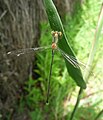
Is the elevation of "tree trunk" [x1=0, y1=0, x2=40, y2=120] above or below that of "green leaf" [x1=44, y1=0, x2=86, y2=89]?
below

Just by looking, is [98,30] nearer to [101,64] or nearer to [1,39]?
[1,39]

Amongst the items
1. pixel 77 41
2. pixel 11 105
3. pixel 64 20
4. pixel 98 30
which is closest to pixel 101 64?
pixel 77 41

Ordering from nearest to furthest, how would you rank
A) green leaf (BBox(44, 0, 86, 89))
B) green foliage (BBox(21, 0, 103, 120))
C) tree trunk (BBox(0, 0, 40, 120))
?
green leaf (BBox(44, 0, 86, 89))
tree trunk (BBox(0, 0, 40, 120))
green foliage (BBox(21, 0, 103, 120))

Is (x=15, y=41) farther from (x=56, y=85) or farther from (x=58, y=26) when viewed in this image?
(x=58, y=26)

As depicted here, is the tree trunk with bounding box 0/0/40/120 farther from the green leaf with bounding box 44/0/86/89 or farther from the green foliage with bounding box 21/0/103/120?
the green leaf with bounding box 44/0/86/89

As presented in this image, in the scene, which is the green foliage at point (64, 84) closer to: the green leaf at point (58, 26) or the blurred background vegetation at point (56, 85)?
the blurred background vegetation at point (56, 85)

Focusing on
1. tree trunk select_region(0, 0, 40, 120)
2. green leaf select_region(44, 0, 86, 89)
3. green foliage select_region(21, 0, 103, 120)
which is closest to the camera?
green leaf select_region(44, 0, 86, 89)

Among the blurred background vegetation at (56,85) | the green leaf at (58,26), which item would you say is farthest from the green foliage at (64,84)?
the green leaf at (58,26)

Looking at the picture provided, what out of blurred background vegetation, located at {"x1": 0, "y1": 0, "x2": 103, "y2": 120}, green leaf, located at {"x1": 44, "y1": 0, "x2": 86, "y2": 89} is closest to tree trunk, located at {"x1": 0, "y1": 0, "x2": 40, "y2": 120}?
blurred background vegetation, located at {"x1": 0, "y1": 0, "x2": 103, "y2": 120}

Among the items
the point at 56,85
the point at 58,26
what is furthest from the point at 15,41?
the point at 58,26

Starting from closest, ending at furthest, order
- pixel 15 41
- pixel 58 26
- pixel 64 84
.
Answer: pixel 58 26 → pixel 15 41 → pixel 64 84

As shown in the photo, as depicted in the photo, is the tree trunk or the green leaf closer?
the green leaf

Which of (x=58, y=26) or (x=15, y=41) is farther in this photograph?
(x=15, y=41)
